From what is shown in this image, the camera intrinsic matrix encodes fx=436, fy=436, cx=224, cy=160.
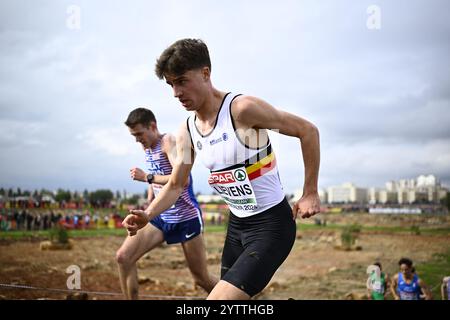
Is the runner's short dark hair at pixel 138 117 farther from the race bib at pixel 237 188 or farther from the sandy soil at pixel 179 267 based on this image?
the sandy soil at pixel 179 267

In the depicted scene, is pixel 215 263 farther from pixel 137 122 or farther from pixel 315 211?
pixel 315 211

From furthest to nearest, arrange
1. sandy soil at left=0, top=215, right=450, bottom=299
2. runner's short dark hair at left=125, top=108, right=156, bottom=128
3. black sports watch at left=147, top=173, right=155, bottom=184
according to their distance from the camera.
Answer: sandy soil at left=0, top=215, right=450, bottom=299 < runner's short dark hair at left=125, top=108, right=156, bottom=128 < black sports watch at left=147, top=173, right=155, bottom=184

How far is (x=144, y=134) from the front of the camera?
20.1 feet

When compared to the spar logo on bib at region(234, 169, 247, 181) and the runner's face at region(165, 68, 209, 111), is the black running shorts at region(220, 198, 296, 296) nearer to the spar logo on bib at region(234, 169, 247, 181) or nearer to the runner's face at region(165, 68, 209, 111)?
the spar logo on bib at region(234, 169, 247, 181)

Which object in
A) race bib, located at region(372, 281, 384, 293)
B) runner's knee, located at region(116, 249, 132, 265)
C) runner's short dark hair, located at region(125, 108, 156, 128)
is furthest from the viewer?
race bib, located at region(372, 281, 384, 293)

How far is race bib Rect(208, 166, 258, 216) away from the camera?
3.46m

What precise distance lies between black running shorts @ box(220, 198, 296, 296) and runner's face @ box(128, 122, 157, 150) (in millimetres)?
2708

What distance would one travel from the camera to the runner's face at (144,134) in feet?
19.9

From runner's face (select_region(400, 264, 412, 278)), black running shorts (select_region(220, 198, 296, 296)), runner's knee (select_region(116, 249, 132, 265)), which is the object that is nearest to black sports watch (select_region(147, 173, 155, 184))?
runner's knee (select_region(116, 249, 132, 265))

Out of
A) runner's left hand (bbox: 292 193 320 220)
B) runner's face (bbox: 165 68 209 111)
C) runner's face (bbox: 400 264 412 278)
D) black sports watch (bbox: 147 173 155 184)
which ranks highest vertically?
runner's face (bbox: 165 68 209 111)

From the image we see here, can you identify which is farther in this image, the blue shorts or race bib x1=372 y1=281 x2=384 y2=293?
race bib x1=372 y1=281 x2=384 y2=293

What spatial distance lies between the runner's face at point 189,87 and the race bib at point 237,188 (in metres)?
0.60

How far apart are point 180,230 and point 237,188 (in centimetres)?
263

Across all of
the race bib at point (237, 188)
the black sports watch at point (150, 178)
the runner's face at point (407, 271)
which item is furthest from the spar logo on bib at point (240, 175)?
the runner's face at point (407, 271)
